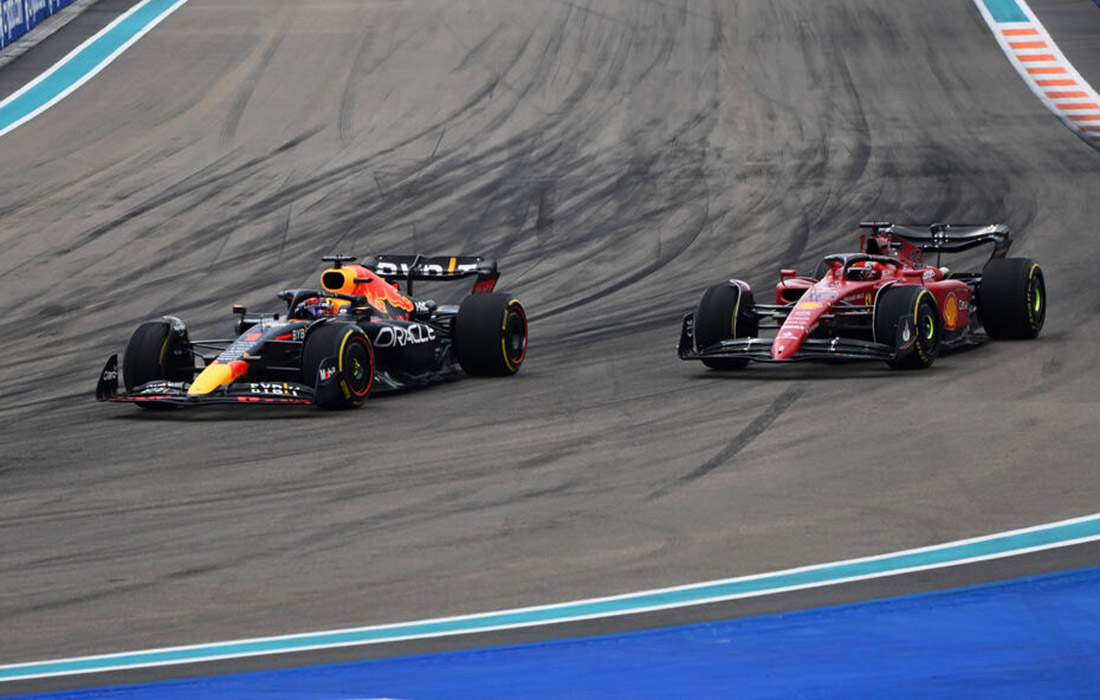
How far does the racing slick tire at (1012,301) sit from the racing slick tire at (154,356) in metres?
7.28

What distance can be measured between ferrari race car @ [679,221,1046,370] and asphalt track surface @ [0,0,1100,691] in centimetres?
28

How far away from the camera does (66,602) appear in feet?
25.5

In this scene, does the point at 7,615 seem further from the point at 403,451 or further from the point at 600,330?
the point at 600,330

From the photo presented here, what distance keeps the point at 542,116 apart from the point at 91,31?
455 inches

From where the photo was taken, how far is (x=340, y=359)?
43.0 feet

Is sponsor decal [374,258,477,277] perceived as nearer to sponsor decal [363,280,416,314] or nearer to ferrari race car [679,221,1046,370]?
sponsor decal [363,280,416,314]

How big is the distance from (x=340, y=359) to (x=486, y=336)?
2090 millimetres

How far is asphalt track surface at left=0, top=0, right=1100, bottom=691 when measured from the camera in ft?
28.1

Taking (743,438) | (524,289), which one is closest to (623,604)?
(743,438)

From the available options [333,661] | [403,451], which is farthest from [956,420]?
[333,661]

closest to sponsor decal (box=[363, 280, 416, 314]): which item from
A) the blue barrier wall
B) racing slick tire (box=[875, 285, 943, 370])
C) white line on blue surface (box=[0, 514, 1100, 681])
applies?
racing slick tire (box=[875, 285, 943, 370])

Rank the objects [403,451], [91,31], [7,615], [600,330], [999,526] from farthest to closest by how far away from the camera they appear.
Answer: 1. [91,31]
2. [600,330]
3. [403,451]
4. [999,526]
5. [7,615]

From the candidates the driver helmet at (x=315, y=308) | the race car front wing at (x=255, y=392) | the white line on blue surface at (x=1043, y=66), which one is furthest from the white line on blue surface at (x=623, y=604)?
the white line on blue surface at (x=1043, y=66)

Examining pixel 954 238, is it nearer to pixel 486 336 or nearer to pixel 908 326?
pixel 908 326
